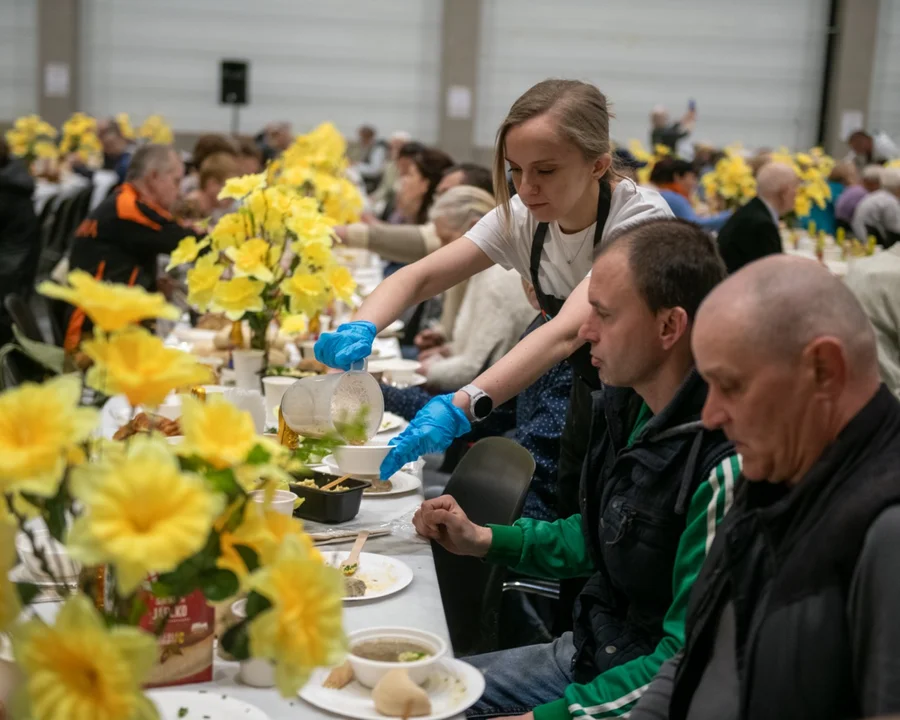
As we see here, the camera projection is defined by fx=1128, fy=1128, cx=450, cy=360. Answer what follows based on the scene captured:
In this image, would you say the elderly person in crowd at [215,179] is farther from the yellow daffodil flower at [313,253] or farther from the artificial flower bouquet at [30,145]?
the artificial flower bouquet at [30,145]

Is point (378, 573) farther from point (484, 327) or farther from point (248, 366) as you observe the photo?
point (484, 327)

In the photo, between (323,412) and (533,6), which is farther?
(533,6)

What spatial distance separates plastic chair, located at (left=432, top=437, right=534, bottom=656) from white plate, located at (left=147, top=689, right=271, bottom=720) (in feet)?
3.36

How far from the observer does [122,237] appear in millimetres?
4855

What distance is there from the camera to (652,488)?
1.69m

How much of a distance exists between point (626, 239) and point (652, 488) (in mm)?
382

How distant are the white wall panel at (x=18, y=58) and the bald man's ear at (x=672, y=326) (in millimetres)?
12690

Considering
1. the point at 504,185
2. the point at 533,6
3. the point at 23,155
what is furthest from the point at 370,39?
the point at 504,185

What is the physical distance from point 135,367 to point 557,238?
1723 mm

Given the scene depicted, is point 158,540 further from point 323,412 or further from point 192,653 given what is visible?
point 323,412

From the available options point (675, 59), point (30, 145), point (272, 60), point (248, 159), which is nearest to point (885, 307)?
point (248, 159)

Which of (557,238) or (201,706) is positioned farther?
(557,238)

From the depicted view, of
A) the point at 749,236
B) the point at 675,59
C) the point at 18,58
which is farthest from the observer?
the point at 675,59

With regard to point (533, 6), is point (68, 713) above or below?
below
